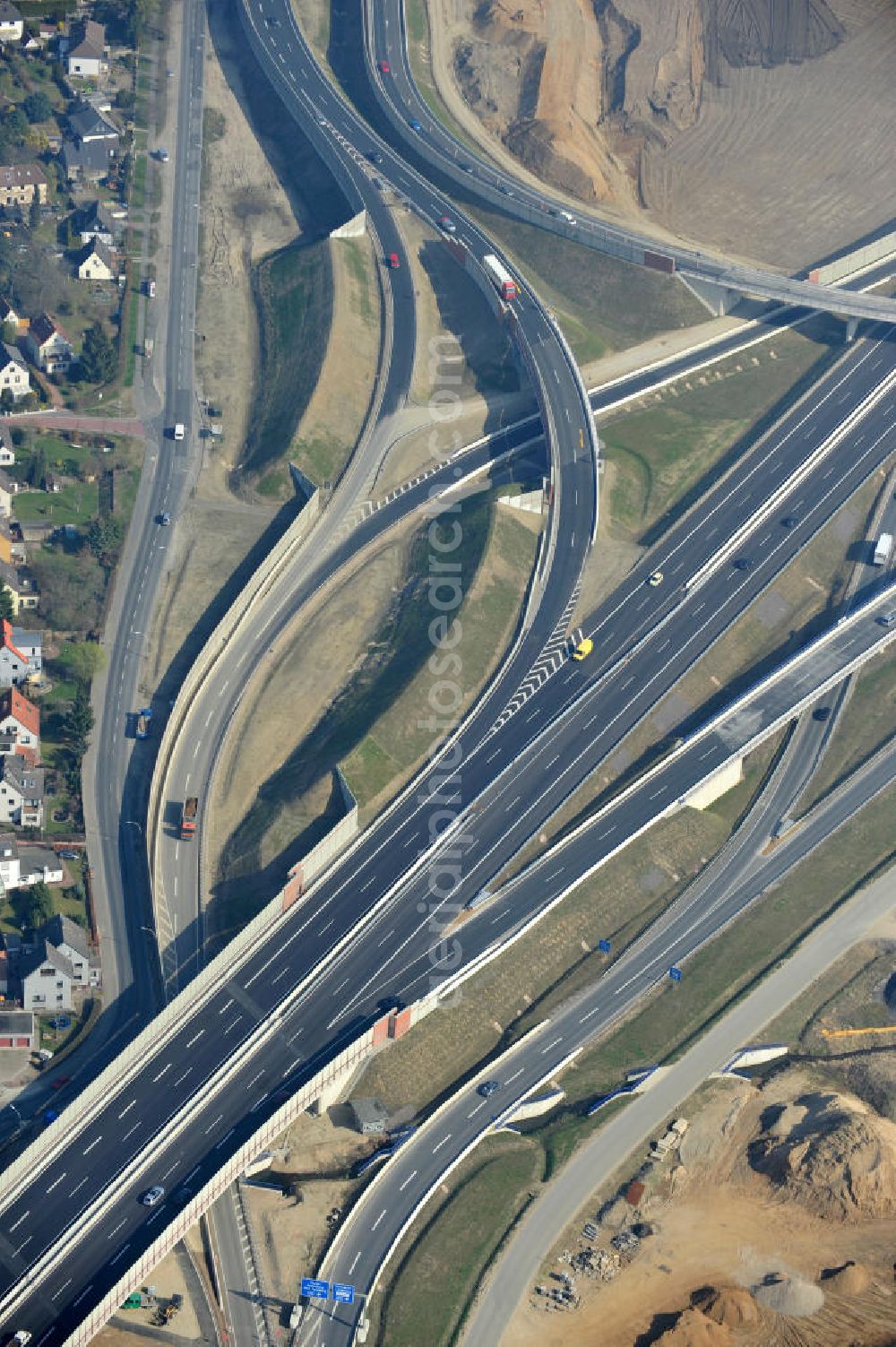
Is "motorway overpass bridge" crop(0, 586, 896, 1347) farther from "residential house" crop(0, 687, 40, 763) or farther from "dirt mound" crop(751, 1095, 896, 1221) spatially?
"residential house" crop(0, 687, 40, 763)

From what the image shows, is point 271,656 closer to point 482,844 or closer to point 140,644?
point 140,644

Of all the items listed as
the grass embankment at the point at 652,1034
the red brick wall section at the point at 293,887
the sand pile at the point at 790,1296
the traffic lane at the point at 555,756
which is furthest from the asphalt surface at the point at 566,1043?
the red brick wall section at the point at 293,887

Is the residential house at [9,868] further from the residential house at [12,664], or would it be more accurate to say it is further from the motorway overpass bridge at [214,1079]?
the residential house at [12,664]

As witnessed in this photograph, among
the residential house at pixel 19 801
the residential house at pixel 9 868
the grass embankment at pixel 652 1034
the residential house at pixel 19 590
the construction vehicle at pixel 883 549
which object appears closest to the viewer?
the grass embankment at pixel 652 1034

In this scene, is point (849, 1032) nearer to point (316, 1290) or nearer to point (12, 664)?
point (316, 1290)

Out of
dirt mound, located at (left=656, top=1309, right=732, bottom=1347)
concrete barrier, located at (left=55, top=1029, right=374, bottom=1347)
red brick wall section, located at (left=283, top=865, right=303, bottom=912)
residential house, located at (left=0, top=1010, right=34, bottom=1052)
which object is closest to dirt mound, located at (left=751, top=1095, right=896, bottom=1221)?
dirt mound, located at (left=656, top=1309, right=732, bottom=1347)

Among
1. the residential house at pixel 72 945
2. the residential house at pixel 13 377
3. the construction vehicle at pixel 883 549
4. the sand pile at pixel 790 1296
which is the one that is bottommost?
the sand pile at pixel 790 1296
